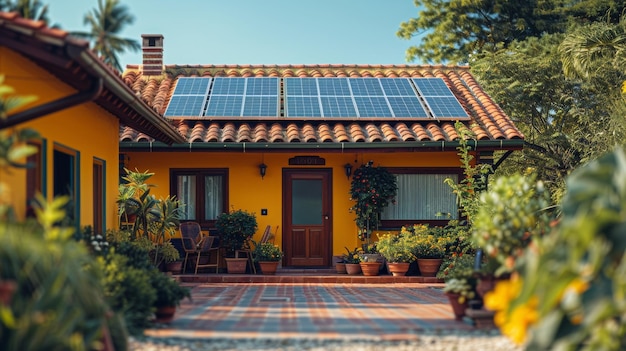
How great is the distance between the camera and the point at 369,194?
1439 centimetres

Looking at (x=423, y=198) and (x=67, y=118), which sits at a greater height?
(x=67, y=118)

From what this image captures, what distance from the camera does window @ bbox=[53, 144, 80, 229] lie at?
8.98m

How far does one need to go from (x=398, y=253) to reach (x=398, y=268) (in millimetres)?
264

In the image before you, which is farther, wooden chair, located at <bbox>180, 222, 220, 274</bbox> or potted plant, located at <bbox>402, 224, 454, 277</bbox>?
wooden chair, located at <bbox>180, 222, 220, 274</bbox>

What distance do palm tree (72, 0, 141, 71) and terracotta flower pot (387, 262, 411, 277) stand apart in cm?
684

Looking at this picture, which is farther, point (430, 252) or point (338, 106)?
point (338, 106)

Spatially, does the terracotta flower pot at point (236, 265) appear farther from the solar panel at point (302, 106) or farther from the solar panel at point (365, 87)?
the solar panel at point (365, 87)

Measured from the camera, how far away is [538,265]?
451cm

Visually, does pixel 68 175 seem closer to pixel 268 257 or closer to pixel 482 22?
pixel 268 257

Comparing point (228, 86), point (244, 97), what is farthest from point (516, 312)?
point (228, 86)

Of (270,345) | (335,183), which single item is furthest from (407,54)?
(270,345)

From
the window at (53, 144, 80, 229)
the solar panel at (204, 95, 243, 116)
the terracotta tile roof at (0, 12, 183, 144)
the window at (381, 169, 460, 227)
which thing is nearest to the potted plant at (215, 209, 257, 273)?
the solar panel at (204, 95, 243, 116)

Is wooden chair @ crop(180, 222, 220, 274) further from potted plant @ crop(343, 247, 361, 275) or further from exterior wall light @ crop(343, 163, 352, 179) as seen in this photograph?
exterior wall light @ crop(343, 163, 352, 179)

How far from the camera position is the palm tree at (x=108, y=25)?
7.92 meters
